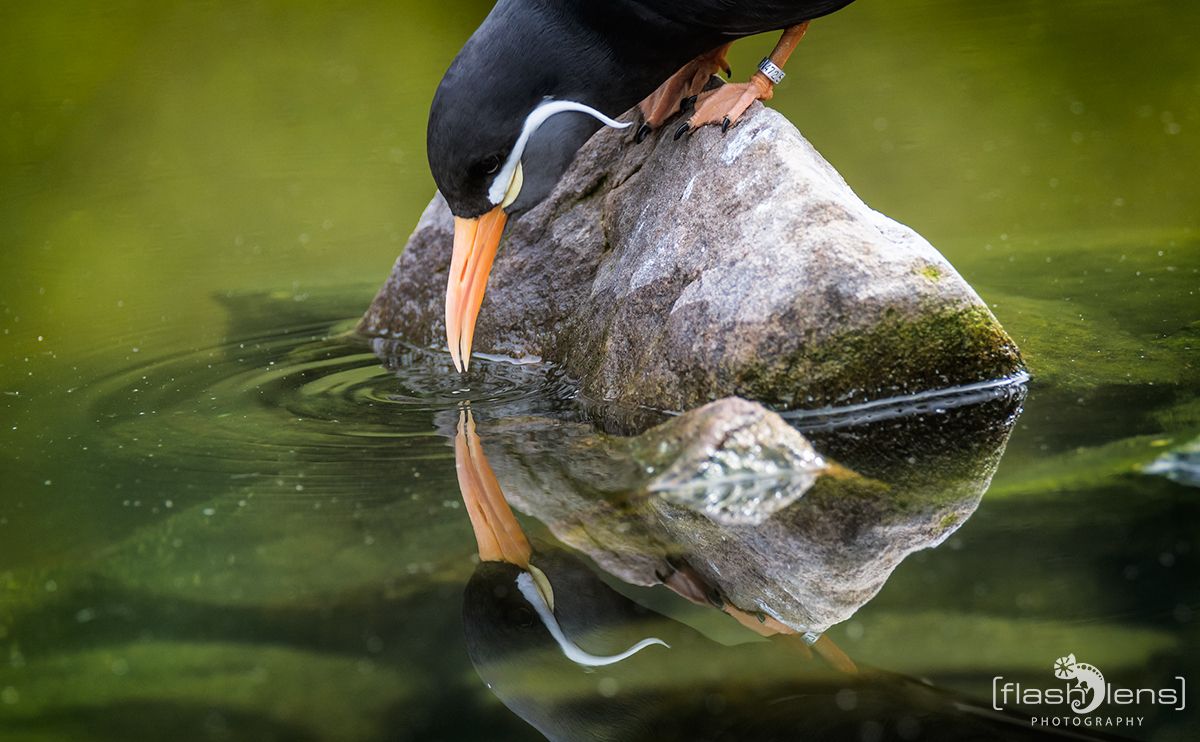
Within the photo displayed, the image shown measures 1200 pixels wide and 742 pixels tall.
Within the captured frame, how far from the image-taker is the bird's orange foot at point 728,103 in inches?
159

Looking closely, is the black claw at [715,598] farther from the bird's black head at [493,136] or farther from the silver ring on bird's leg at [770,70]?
the silver ring on bird's leg at [770,70]

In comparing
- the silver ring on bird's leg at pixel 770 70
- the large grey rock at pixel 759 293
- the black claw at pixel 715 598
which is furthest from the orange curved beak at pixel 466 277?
the black claw at pixel 715 598

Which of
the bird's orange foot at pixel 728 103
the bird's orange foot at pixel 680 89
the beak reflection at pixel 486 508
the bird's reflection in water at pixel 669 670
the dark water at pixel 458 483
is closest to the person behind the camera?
the bird's reflection in water at pixel 669 670

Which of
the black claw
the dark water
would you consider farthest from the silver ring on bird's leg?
the black claw

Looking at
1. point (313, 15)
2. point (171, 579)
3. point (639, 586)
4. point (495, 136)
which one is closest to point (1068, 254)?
point (495, 136)

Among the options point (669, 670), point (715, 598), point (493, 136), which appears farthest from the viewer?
point (493, 136)

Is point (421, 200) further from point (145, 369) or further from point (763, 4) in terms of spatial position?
point (763, 4)

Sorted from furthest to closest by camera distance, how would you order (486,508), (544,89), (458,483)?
(544,89) → (458,483) → (486,508)

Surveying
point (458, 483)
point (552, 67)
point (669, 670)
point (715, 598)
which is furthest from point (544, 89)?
point (669, 670)

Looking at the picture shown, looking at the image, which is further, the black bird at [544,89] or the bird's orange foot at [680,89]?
the bird's orange foot at [680,89]

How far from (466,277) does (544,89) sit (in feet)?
2.10

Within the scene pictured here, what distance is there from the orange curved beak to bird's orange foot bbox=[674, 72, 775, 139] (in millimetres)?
699

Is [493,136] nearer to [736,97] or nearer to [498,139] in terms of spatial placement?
[498,139]

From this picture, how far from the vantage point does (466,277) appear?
408 cm
